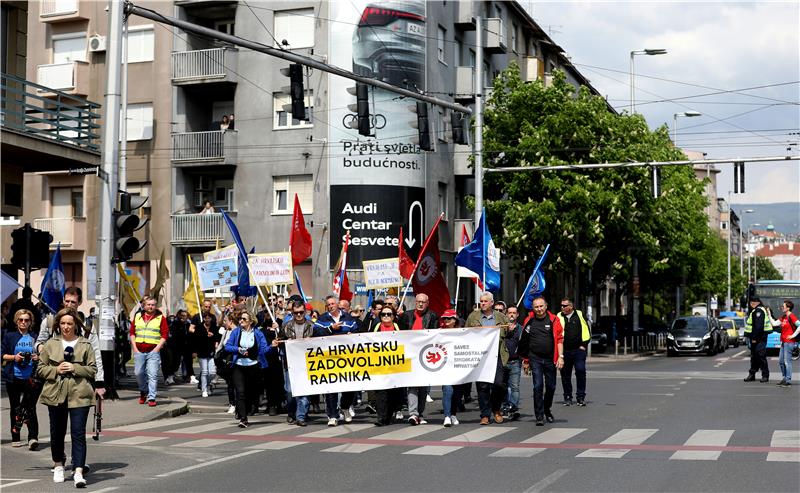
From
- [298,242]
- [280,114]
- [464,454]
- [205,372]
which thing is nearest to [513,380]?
[464,454]

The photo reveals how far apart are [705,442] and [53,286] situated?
13.9 meters

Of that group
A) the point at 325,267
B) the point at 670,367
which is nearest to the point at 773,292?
the point at 670,367

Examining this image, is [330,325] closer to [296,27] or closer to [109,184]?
[109,184]

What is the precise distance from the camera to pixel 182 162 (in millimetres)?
42500

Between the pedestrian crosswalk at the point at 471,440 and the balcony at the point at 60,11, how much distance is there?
29.3m

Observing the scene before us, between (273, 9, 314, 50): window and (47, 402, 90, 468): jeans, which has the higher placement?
(273, 9, 314, 50): window

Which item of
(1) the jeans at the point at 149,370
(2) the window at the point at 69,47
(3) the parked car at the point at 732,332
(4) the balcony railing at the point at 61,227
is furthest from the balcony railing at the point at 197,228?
(3) the parked car at the point at 732,332

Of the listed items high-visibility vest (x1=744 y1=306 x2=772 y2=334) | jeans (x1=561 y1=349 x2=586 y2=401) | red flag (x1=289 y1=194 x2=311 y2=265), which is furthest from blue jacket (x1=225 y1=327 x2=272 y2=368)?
high-visibility vest (x1=744 y1=306 x2=772 y2=334)

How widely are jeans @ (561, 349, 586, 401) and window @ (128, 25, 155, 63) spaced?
27109 millimetres

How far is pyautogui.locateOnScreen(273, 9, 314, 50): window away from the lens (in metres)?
41.0

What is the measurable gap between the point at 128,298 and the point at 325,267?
41.4 feet

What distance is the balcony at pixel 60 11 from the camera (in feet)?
140

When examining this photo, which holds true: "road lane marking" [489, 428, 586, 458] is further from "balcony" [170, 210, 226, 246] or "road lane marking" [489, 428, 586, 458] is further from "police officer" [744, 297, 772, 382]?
"balcony" [170, 210, 226, 246]

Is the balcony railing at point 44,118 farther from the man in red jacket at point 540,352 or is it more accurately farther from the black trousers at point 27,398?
the man in red jacket at point 540,352
